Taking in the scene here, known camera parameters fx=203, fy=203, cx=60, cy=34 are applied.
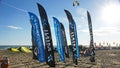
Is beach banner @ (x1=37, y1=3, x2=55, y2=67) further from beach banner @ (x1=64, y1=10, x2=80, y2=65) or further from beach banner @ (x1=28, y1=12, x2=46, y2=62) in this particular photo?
beach banner @ (x1=64, y1=10, x2=80, y2=65)

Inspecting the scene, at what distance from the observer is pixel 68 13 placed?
20.5 metres

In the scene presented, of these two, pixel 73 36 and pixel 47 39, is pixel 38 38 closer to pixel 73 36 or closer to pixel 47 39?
pixel 47 39

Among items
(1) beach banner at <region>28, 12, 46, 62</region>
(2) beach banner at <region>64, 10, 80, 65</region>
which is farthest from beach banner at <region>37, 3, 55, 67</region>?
(2) beach banner at <region>64, 10, 80, 65</region>

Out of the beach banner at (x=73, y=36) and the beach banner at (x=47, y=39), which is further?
the beach banner at (x=73, y=36)

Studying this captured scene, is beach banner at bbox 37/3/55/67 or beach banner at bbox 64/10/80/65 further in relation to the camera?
beach banner at bbox 64/10/80/65

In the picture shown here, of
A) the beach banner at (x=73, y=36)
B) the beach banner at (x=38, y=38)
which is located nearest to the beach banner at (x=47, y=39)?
the beach banner at (x=38, y=38)

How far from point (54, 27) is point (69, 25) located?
1476mm

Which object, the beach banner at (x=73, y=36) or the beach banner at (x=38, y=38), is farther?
the beach banner at (x=73, y=36)

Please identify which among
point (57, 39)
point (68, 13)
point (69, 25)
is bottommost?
point (57, 39)

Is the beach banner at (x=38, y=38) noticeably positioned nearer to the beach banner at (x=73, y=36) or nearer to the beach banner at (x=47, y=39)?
the beach banner at (x=47, y=39)

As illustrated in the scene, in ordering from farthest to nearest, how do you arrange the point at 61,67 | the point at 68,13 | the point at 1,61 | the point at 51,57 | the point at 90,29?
the point at 90,29
the point at 68,13
the point at 61,67
the point at 51,57
the point at 1,61

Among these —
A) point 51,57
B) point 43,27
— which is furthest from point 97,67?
point 43,27

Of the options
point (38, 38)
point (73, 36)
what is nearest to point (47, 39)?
point (38, 38)

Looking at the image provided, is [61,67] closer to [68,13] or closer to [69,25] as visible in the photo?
[69,25]
